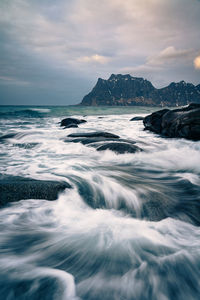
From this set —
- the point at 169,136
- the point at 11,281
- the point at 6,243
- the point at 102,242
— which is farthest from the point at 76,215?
the point at 169,136

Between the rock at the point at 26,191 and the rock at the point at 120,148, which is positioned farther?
the rock at the point at 120,148

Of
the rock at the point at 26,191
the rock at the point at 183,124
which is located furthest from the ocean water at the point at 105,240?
the rock at the point at 183,124

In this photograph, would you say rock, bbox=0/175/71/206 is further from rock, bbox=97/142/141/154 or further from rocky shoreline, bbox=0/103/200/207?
rock, bbox=97/142/141/154

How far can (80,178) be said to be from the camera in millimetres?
3977

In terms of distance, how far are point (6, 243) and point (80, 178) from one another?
→ 208cm

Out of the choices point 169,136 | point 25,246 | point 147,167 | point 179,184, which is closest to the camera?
point 25,246

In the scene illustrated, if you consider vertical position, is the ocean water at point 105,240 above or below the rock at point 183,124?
below

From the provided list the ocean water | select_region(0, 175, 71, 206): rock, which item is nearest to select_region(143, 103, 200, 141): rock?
the ocean water

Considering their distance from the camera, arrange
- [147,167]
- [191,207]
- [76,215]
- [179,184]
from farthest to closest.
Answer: [147,167], [179,184], [191,207], [76,215]

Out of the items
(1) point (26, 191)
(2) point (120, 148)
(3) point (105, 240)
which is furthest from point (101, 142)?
(3) point (105, 240)

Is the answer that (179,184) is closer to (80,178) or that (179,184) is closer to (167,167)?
(167,167)

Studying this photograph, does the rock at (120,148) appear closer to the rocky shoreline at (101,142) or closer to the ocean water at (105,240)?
the rocky shoreline at (101,142)

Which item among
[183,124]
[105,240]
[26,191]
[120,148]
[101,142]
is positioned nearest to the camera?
[105,240]

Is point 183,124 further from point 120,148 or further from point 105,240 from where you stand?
point 105,240
